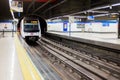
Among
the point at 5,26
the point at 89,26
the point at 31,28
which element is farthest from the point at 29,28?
the point at 5,26

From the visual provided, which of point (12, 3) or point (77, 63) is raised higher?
point (12, 3)

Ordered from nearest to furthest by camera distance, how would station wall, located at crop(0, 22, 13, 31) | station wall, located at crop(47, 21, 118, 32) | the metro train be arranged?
the metro train → station wall, located at crop(47, 21, 118, 32) → station wall, located at crop(0, 22, 13, 31)

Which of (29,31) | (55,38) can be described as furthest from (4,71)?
(55,38)

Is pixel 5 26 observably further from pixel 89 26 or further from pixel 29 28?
pixel 29 28

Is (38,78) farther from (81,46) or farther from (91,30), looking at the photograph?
(91,30)

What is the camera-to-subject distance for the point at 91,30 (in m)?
36.8

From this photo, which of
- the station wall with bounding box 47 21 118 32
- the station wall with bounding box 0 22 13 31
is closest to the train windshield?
the station wall with bounding box 47 21 118 32

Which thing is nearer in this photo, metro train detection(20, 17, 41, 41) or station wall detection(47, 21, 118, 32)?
metro train detection(20, 17, 41, 41)

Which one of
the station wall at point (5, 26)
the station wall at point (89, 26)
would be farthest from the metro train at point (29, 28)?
the station wall at point (5, 26)

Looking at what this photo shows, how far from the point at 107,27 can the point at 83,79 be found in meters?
29.8

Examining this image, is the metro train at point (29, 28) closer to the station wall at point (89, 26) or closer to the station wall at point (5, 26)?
the station wall at point (89, 26)

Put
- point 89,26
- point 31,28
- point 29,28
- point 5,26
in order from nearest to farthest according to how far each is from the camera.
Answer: point 29,28
point 31,28
point 89,26
point 5,26

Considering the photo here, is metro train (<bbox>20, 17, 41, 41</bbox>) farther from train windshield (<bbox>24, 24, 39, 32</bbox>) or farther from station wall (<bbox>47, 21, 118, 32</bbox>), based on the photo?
station wall (<bbox>47, 21, 118, 32</bbox>)

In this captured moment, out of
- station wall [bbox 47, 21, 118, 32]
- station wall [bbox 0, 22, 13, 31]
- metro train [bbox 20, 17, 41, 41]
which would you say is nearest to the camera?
metro train [bbox 20, 17, 41, 41]
